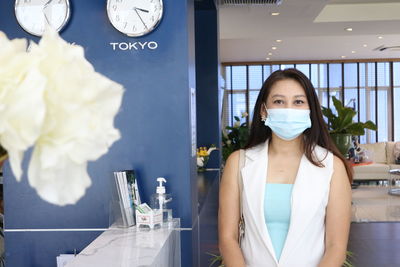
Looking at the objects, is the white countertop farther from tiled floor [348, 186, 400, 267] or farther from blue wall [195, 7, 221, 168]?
blue wall [195, 7, 221, 168]

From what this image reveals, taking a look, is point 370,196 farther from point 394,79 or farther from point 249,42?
point 394,79

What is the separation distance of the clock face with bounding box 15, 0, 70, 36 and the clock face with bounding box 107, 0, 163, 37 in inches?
10.2

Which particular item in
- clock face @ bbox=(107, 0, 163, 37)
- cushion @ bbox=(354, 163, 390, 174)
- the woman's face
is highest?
clock face @ bbox=(107, 0, 163, 37)

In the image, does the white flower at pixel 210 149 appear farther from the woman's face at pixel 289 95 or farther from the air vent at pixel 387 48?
the air vent at pixel 387 48

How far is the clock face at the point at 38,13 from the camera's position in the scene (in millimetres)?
2893

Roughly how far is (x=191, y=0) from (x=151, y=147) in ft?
3.06

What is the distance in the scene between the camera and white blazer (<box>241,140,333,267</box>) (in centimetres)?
213

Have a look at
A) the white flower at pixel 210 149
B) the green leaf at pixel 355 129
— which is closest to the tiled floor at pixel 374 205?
the green leaf at pixel 355 129

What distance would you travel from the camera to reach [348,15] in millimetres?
8016

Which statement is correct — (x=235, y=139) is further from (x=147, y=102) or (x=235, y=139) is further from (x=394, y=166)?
(x=394, y=166)

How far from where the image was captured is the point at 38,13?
9.48 ft

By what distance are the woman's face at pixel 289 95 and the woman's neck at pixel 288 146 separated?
0.48 feet

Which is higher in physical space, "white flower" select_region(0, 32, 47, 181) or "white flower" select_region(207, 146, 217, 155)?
"white flower" select_region(0, 32, 47, 181)

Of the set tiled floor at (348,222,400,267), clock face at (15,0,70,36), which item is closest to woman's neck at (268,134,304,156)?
clock face at (15,0,70,36)
